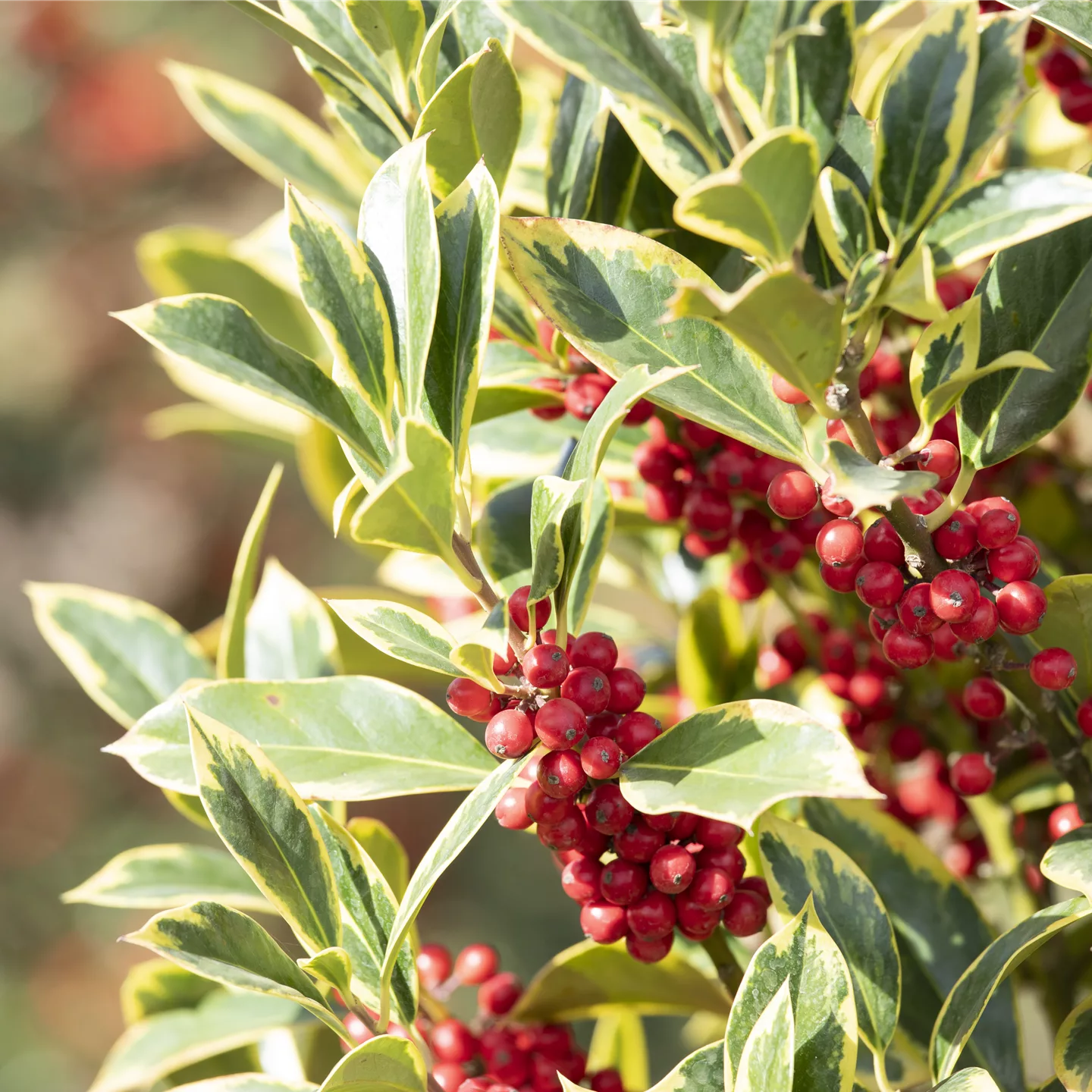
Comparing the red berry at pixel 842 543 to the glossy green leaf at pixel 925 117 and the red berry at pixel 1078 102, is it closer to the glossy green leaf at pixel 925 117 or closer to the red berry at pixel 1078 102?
the glossy green leaf at pixel 925 117

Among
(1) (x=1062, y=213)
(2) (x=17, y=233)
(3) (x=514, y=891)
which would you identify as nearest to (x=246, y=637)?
(1) (x=1062, y=213)

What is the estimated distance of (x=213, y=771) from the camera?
47 cm

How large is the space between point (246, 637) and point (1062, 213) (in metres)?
0.55

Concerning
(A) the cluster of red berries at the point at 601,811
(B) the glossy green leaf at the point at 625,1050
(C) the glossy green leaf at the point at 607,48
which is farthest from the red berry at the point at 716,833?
(B) the glossy green leaf at the point at 625,1050

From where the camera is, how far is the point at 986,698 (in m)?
0.57

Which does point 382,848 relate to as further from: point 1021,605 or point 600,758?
point 1021,605

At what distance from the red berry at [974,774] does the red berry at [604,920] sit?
0.72 feet

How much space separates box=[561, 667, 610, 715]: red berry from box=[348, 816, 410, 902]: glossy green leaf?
0.86 ft

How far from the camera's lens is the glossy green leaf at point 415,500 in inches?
15.6

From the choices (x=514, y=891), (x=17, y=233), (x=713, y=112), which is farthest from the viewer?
(x=17, y=233)

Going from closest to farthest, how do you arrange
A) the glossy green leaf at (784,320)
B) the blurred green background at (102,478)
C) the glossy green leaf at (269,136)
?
the glossy green leaf at (784,320) < the glossy green leaf at (269,136) < the blurred green background at (102,478)

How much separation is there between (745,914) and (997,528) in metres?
0.22

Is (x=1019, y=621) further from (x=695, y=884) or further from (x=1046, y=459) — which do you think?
(x=1046, y=459)

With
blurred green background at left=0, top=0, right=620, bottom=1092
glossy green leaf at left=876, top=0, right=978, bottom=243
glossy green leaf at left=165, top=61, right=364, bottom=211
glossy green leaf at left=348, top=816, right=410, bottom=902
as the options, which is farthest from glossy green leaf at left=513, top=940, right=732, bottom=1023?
blurred green background at left=0, top=0, right=620, bottom=1092
